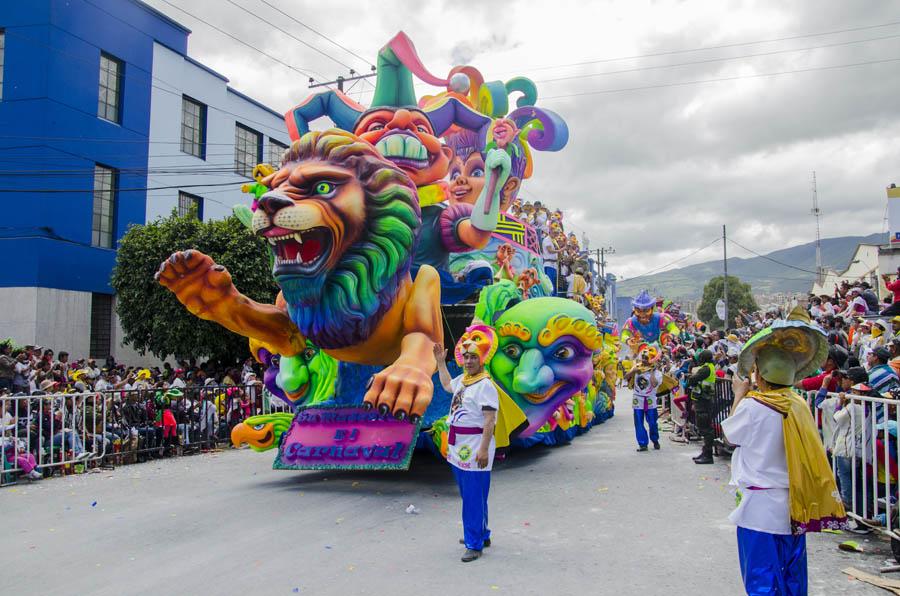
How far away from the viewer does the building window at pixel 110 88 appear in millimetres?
17172

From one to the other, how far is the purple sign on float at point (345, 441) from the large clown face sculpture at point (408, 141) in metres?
2.77

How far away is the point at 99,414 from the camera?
29.8ft

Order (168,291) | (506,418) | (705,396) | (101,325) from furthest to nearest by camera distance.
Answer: (101,325) < (168,291) < (705,396) < (506,418)

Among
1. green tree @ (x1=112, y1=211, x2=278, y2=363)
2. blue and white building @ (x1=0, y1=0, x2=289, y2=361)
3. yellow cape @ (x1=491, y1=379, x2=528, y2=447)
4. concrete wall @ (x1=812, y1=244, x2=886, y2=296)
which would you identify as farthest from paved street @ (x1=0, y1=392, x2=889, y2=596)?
concrete wall @ (x1=812, y1=244, x2=886, y2=296)

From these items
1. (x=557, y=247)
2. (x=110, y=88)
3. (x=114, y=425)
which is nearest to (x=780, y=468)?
(x=114, y=425)

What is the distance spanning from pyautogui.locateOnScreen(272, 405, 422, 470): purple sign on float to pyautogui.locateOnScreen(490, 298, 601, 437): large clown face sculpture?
4.23 feet

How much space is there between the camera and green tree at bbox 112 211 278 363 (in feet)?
48.1

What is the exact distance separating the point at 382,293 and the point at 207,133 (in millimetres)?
16556

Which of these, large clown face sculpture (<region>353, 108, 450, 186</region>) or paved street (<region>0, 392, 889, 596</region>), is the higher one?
large clown face sculpture (<region>353, 108, 450, 186</region>)

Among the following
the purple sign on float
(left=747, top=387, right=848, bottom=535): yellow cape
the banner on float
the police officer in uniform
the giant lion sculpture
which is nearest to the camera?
(left=747, top=387, right=848, bottom=535): yellow cape

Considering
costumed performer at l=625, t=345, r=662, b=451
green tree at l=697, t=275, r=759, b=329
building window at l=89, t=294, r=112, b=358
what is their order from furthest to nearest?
green tree at l=697, t=275, r=759, b=329 < building window at l=89, t=294, r=112, b=358 < costumed performer at l=625, t=345, r=662, b=451

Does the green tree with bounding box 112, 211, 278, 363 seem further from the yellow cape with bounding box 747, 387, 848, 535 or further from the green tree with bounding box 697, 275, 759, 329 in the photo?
the green tree with bounding box 697, 275, 759, 329

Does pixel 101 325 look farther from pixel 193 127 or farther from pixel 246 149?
pixel 246 149

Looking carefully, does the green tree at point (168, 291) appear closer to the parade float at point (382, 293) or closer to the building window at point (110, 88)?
the building window at point (110, 88)
